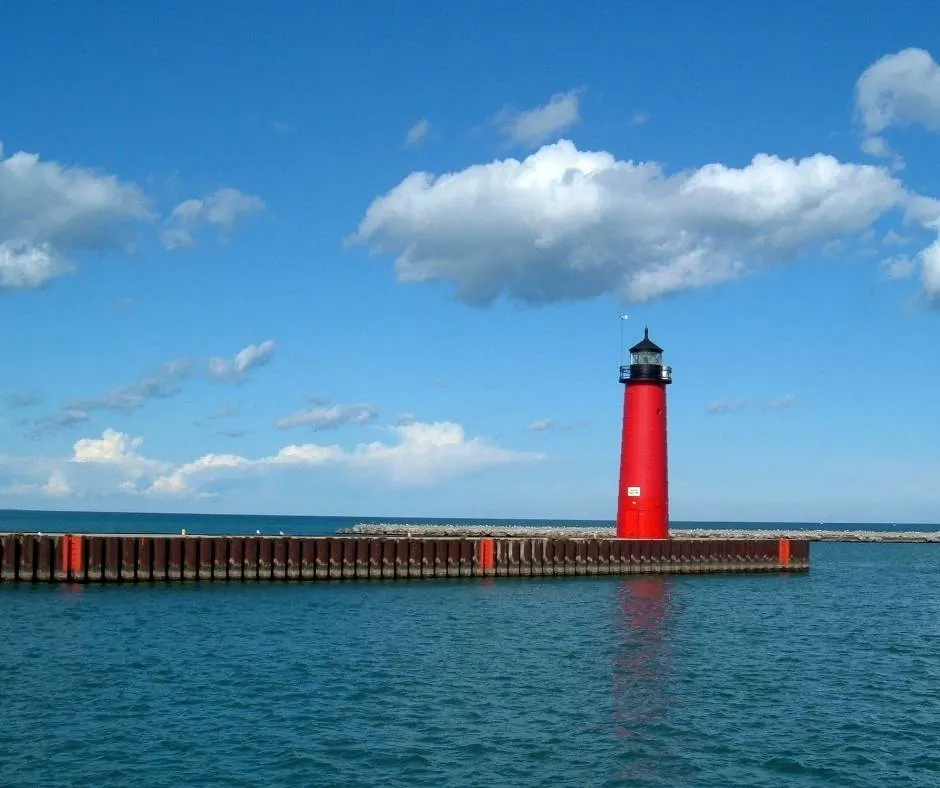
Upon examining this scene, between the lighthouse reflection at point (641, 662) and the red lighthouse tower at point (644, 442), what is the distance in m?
8.81

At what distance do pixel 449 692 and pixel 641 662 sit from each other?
7570mm

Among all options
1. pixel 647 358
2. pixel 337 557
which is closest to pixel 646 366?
pixel 647 358

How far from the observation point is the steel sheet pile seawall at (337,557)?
4672cm

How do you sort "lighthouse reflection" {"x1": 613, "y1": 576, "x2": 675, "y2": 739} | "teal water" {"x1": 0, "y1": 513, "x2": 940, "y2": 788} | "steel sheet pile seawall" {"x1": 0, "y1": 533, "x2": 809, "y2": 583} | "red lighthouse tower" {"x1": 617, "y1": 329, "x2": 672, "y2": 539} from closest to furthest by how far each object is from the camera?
1. "teal water" {"x1": 0, "y1": 513, "x2": 940, "y2": 788}
2. "lighthouse reflection" {"x1": 613, "y1": 576, "x2": 675, "y2": 739}
3. "steel sheet pile seawall" {"x1": 0, "y1": 533, "x2": 809, "y2": 583}
4. "red lighthouse tower" {"x1": 617, "y1": 329, "x2": 672, "y2": 539}

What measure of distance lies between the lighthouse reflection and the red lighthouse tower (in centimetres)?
881

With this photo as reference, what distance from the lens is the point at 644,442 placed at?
59.5 m

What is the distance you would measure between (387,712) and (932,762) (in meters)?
11.6

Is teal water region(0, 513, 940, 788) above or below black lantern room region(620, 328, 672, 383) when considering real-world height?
below

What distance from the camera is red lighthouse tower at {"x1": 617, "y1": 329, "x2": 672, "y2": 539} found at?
59562mm

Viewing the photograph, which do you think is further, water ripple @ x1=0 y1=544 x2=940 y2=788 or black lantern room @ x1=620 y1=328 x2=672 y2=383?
black lantern room @ x1=620 y1=328 x2=672 y2=383

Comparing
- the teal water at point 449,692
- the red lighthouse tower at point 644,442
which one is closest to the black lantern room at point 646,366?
the red lighthouse tower at point 644,442

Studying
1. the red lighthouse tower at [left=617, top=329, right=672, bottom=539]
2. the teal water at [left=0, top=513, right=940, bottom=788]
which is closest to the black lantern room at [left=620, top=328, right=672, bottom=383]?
the red lighthouse tower at [left=617, top=329, right=672, bottom=539]

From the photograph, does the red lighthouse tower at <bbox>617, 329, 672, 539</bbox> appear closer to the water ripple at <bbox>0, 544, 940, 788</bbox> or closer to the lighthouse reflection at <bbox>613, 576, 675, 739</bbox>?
the lighthouse reflection at <bbox>613, 576, 675, 739</bbox>

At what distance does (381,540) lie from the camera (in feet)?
180
